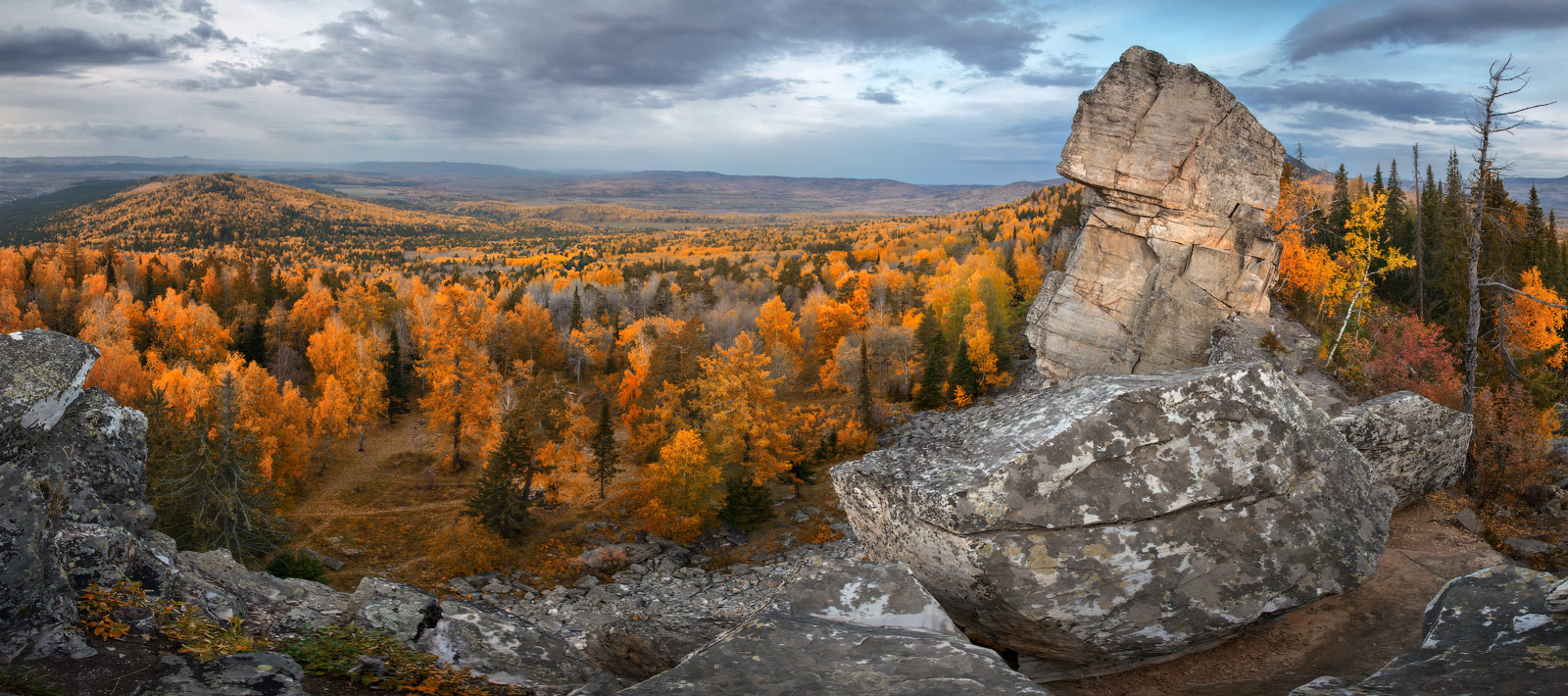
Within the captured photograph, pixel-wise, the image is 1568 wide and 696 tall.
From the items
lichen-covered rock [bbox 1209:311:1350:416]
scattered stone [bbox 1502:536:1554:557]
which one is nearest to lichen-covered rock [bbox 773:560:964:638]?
scattered stone [bbox 1502:536:1554:557]

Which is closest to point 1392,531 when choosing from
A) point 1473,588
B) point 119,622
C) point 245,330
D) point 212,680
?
point 1473,588

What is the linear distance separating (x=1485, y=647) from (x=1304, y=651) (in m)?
4.46

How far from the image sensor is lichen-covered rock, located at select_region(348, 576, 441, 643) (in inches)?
344

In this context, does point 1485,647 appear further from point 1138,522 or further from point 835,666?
point 835,666

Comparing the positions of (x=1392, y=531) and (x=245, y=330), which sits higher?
(x=1392, y=531)

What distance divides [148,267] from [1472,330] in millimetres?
111376

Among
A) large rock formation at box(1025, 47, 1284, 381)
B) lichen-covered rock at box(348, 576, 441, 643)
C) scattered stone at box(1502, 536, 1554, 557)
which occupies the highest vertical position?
large rock formation at box(1025, 47, 1284, 381)

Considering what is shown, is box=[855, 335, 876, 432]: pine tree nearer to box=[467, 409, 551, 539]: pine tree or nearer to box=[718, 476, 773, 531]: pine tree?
box=[718, 476, 773, 531]: pine tree

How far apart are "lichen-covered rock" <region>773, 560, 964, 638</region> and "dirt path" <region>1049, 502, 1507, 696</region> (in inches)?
139

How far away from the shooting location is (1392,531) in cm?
1580

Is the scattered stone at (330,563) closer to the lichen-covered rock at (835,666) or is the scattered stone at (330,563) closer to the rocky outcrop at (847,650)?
the rocky outcrop at (847,650)

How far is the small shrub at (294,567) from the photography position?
84.9 ft

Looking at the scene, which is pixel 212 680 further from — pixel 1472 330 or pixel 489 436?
pixel 489 436

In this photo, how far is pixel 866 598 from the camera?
8.05 meters
